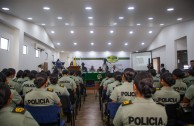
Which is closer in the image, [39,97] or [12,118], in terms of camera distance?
[12,118]

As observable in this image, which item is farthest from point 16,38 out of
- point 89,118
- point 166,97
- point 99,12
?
point 166,97

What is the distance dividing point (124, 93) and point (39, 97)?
137cm

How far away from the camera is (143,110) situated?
157 cm

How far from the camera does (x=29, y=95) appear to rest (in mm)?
2773

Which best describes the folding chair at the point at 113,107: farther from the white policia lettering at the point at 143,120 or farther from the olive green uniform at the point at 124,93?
the white policia lettering at the point at 143,120

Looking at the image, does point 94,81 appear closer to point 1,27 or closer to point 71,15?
point 71,15

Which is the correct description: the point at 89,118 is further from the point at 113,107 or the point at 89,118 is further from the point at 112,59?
the point at 112,59

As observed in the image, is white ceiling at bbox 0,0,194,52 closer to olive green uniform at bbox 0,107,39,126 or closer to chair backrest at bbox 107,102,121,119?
chair backrest at bbox 107,102,121,119

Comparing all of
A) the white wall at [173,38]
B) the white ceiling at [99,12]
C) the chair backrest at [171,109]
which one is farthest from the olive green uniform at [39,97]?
the white wall at [173,38]

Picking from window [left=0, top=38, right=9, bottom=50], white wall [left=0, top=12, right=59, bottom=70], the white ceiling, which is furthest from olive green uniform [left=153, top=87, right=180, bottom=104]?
window [left=0, top=38, right=9, bottom=50]

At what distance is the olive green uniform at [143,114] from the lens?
5.15 feet

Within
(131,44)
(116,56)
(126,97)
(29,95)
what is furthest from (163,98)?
(116,56)

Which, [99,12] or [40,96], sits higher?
[99,12]

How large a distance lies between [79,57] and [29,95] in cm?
1661
